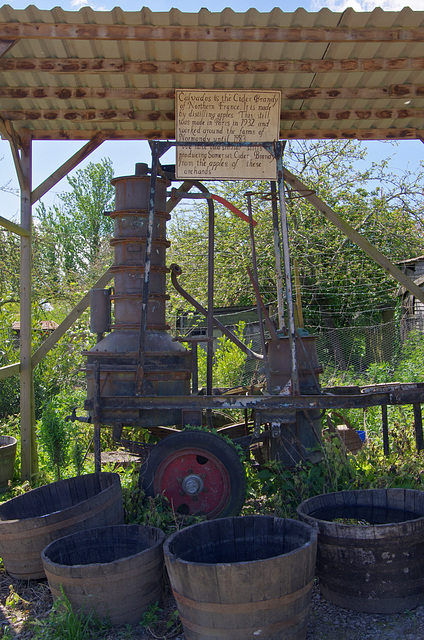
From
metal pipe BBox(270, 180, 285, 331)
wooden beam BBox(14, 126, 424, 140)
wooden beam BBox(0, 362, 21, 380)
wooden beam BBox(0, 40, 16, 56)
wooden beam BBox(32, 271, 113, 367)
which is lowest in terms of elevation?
wooden beam BBox(0, 362, 21, 380)

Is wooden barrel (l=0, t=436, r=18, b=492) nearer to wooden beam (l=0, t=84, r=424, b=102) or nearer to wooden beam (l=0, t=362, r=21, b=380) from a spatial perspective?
wooden beam (l=0, t=362, r=21, b=380)

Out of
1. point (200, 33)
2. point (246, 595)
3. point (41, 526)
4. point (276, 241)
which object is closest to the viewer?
point (246, 595)

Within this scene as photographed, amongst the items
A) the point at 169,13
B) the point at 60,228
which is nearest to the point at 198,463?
the point at 169,13

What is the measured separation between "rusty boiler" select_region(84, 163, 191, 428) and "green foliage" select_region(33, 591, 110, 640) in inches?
77.1

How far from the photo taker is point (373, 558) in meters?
3.57

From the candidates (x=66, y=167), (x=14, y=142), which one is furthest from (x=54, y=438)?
(x=14, y=142)

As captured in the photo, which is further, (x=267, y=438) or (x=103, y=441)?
(x=103, y=441)

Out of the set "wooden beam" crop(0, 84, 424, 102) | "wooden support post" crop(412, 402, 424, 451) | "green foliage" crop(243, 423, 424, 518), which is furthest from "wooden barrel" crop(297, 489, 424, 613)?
"wooden beam" crop(0, 84, 424, 102)

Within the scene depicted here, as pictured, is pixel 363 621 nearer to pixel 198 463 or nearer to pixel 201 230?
pixel 198 463

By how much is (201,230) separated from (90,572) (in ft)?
52.0

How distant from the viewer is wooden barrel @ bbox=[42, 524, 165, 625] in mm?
3436

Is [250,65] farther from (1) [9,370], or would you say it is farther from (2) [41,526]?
(2) [41,526]

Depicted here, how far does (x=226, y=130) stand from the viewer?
5.72 metres

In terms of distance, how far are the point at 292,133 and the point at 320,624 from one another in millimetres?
5250
